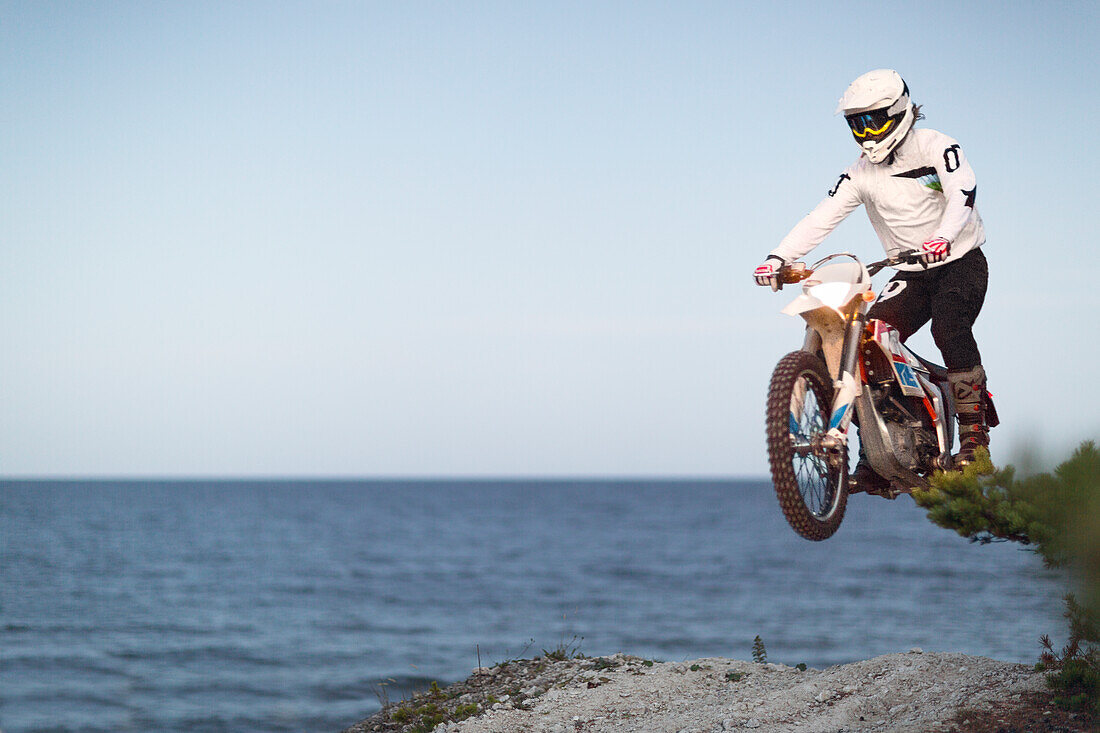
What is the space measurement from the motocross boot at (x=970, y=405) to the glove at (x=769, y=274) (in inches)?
53.2

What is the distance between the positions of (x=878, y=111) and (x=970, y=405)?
2.01 meters

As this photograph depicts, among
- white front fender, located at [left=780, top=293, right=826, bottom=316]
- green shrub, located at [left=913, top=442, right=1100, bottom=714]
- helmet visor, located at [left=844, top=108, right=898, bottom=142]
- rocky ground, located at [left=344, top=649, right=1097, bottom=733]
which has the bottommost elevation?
rocky ground, located at [left=344, top=649, right=1097, bottom=733]

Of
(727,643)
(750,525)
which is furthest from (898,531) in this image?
(727,643)

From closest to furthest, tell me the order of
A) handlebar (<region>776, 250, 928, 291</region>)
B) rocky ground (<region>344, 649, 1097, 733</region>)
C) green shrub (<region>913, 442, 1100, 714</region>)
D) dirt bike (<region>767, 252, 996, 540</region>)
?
green shrub (<region>913, 442, 1100, 714</region>), dirt bike (<region>767, 252, 996, 540</region>), handlebar (<region>776, 250, 928, 291</region>), rocky ground (<region>344, 649, 1097, 733</region>)

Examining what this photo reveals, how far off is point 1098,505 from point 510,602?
94.5ft

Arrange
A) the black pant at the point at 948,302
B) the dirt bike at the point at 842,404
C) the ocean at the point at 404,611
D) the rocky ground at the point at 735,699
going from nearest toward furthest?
1. the dirt bike at the point at 842,404
2. the rocky ground at the point at 735,699
3. the black pant at the point at 948,302
4. the ocean at the point at 404,611

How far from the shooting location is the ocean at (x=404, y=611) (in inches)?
739

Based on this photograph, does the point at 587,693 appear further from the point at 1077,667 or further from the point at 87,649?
the point at 87,649

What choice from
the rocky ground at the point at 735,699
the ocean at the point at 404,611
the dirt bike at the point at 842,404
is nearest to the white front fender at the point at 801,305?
the dirt bike at the point at 842,404

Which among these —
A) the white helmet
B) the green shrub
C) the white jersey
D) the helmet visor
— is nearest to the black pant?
the white jersey

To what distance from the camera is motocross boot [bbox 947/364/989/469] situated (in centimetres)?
659

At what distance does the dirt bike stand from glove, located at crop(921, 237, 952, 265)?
0.23 ft

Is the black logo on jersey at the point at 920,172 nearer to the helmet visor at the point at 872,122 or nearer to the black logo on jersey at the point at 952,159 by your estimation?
the black logo on jersey at the point at 952,159

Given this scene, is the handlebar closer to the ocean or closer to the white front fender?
the white front fender
